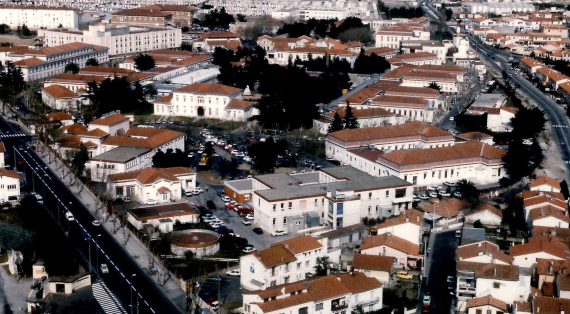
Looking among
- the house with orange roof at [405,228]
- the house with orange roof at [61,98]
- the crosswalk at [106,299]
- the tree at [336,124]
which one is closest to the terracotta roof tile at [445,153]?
the tree at [336,124]

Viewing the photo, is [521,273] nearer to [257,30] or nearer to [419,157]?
[419,157]

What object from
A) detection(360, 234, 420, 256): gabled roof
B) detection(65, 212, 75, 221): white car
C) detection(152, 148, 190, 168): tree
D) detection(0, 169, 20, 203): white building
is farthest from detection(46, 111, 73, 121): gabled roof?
detection(360, 234, 420, 256): gabled roof

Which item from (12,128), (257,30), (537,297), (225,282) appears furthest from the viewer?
(257,30)

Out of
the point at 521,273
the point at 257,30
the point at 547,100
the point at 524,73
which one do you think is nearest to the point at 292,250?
the point at 521,273

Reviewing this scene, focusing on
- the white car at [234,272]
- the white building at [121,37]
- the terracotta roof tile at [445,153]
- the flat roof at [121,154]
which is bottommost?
the white car at [234,272]

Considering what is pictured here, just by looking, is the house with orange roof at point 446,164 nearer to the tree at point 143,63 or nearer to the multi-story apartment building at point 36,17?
the tree at point 143,63

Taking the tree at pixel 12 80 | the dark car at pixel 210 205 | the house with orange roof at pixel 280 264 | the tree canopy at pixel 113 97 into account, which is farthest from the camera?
the tree at pixel 12 80

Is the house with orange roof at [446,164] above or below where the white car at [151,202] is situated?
above

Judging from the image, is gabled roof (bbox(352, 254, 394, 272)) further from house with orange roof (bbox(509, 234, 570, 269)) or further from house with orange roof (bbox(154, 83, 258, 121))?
house with orange roof (bbox(154, 83, 258, 121))
